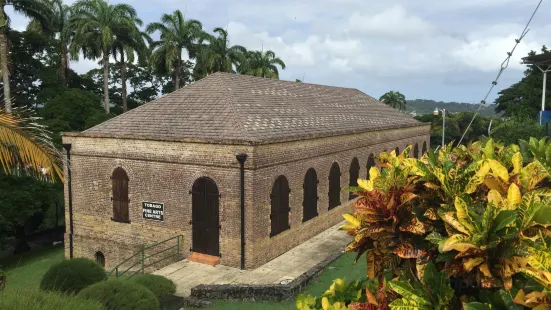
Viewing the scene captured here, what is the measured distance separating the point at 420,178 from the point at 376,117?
1021 inches

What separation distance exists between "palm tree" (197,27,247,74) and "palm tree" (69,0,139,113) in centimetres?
753

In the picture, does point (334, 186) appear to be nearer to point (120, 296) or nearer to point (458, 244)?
point (120, 296)

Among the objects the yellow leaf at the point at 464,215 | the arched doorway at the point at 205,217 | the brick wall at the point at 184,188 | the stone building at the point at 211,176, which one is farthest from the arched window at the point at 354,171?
the yellow leaf at the point at 464,215

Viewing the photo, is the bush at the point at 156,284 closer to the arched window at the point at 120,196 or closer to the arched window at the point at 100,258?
the arched window at the point at 120,196

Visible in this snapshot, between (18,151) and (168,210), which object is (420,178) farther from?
(168,210)

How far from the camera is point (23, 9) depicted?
27.9m

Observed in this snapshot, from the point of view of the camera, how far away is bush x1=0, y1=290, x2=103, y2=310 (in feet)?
21.4

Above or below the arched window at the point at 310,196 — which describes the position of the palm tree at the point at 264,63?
above

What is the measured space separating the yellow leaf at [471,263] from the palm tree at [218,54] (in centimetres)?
4422

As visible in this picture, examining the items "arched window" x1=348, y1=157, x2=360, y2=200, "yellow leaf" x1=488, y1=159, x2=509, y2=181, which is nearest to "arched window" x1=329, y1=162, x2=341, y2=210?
"arched window" x1=348, y1=157, x2=360, y2=200

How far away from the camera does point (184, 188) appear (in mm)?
15266

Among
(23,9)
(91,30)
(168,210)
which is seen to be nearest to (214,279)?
(168,210)

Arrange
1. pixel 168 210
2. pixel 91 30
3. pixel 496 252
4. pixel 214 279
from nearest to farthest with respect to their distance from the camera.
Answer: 1. pixel 496 252
2. pixel 214 279
3. pixel 168 210
4. pixel 91 30

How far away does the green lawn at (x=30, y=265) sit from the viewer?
56.7 ft
